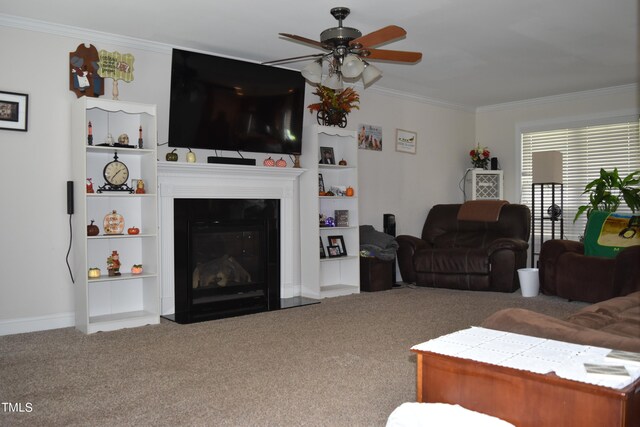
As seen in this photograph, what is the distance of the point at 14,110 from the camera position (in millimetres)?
4051

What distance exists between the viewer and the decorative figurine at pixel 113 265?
4.30 metres

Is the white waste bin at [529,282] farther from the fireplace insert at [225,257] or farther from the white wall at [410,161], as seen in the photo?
the fireplace insert at [225,257]

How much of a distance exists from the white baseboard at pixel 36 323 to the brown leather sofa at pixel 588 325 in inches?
130

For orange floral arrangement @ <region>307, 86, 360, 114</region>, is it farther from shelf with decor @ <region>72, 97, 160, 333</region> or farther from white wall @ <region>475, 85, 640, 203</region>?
white wall @ <region>475, 85, 640, 203</region>

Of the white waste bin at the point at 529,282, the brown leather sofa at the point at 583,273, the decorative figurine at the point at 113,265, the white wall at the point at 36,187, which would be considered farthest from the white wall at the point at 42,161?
the brown leather sofa at the point at 583,273

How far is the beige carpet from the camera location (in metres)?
2.47

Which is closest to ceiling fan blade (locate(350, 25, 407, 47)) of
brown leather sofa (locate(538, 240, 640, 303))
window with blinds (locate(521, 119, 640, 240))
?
brown leather sofa (locate(538, 240, 640, 303))

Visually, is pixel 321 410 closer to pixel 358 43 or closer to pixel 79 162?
pixel 358 43

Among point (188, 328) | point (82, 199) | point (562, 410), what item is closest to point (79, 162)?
point (82, 199)

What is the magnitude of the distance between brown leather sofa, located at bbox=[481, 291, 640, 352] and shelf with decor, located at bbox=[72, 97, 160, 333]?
2.91 meters

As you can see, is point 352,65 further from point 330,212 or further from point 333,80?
point 330,212

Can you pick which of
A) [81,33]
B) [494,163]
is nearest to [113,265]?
[81,33]

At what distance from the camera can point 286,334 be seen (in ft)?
12.9

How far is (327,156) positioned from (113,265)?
2.49 metres
